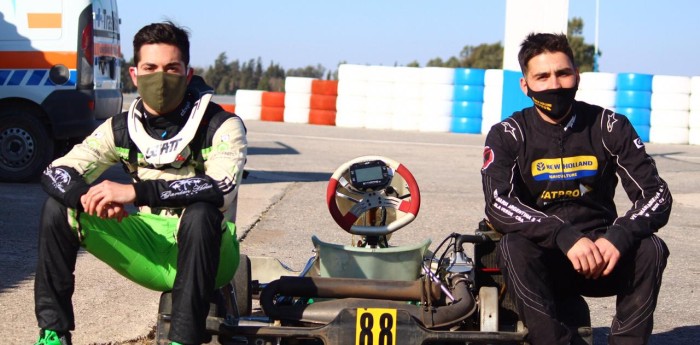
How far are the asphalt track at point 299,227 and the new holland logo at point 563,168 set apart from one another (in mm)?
1240

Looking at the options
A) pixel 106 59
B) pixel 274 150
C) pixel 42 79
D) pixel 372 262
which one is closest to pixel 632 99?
pixel 274 150

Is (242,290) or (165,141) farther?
(242,290)

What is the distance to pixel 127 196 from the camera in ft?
14.6

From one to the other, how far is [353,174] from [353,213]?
0.19m

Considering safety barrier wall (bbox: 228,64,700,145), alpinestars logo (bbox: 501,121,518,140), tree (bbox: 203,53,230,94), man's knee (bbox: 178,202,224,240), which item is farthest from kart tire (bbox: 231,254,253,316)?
tree (bbox: 203,53,230,94)

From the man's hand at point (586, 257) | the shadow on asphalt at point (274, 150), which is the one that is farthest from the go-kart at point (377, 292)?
the shadow on asphalt at point (274, 150)

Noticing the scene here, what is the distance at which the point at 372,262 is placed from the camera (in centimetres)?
500

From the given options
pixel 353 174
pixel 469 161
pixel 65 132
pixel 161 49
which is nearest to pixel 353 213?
pixel 353 174

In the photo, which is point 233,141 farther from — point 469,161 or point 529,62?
point 469,161

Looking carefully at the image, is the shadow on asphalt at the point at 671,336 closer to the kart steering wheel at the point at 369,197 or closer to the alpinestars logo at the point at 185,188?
the kart steering wheel at the point at 369,197

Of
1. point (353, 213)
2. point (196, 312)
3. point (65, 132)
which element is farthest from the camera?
point (65, 132)

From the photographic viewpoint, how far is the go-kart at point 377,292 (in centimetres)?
442

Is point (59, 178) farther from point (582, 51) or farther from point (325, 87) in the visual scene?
point (582, 51)

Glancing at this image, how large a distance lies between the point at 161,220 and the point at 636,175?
207 cm
